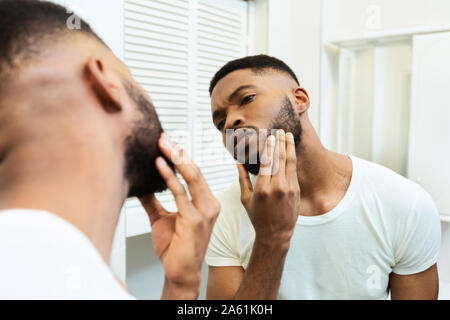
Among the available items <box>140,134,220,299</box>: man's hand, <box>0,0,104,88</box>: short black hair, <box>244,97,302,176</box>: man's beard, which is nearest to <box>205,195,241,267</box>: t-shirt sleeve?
<box>244,97,302,176</box>: man's beard

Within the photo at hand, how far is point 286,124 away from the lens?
937mm

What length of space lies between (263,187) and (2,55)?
0.47 metres

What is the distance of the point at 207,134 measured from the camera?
1497 millimetres

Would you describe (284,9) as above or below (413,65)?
above

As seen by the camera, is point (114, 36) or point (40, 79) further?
point (114, 36)

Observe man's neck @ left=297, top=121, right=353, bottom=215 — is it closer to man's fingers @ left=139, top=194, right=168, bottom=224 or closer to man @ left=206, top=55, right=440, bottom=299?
man @ left=206, top=55, right=440, bottom=299

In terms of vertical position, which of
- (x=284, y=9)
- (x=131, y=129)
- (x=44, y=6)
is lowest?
(x=131, y=129)

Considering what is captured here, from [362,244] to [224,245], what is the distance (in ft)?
1.18

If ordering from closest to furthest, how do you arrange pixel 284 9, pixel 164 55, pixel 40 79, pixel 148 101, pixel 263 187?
pixel 40 79
pixel 148 101
pixel 263 187
pixel 164 55
pixel 284 9

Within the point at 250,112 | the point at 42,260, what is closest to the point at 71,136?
the point at 42,260

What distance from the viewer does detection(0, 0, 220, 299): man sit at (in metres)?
0.36

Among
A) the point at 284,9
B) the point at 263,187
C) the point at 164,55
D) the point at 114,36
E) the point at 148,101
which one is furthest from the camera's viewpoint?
the point at 284,9

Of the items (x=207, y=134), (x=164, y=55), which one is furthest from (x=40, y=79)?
(x=207, y=134)

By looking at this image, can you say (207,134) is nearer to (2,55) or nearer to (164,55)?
(164,55)
